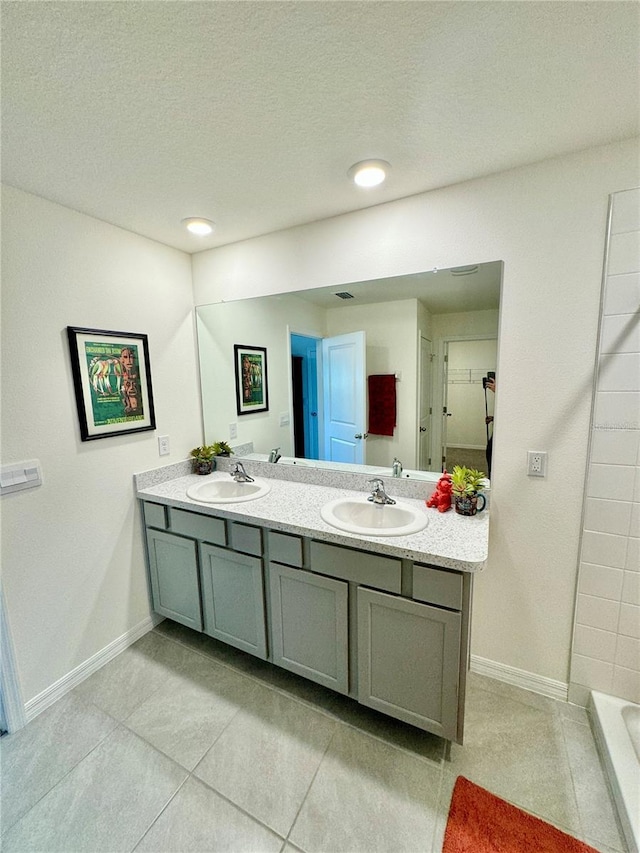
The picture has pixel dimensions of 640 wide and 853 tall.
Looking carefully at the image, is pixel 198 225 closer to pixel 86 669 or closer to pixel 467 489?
pixel 467 489

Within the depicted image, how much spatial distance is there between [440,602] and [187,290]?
223 centimetres

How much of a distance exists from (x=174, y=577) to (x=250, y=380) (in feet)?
4.15

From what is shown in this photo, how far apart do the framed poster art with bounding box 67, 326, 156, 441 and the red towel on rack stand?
1293 mm

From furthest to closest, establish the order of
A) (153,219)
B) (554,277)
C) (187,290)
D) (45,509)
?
(187,290), (153,219), (45,509), (554,277)

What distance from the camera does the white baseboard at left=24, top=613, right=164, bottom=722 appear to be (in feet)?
5.25

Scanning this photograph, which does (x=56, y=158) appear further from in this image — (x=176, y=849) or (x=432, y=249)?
(x=176, y=849)

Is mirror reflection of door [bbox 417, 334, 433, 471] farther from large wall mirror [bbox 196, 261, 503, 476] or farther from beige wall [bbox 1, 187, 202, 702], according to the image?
beige wall [bbox 1, 187, 202, 702]

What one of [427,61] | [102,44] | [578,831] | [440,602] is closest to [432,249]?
[427,61]

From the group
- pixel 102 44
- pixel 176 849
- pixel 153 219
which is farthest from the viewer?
pixel 153 219

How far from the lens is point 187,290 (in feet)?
7.40

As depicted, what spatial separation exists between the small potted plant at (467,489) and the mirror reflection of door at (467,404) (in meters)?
0.08

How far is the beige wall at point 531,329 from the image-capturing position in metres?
1.37

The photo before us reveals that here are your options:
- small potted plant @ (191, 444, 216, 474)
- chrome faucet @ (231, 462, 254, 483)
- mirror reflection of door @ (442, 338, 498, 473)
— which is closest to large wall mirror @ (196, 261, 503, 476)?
mirror reflection of door @ (442, 338, 498, 473)

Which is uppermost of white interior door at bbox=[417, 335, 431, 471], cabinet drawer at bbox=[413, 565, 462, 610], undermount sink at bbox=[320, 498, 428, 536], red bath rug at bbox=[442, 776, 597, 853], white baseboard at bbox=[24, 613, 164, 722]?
white interior door at bbox=[417, 335, 431, 471]
